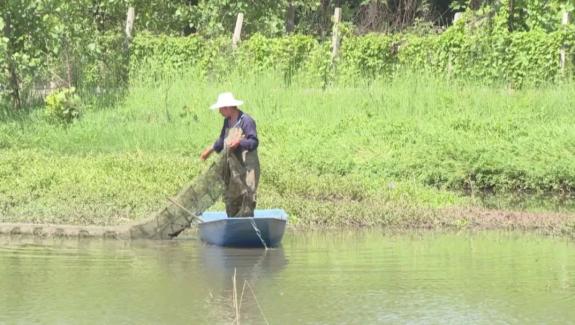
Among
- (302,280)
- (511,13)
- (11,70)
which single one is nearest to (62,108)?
(11,70)

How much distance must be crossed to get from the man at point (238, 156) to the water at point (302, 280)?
1.81 feet

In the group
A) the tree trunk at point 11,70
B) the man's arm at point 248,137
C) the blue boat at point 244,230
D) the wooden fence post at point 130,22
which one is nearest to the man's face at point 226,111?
the man's arm at point 248,137

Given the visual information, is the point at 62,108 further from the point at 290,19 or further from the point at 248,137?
the point at 290,19

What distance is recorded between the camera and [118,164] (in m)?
14.8

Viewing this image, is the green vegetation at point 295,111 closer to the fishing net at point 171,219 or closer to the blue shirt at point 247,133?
the fishing net at point 171,219

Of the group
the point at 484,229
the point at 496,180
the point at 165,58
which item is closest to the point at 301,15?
the point at 165,58

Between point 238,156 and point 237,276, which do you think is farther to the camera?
point 238,156

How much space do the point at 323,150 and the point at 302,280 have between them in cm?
705

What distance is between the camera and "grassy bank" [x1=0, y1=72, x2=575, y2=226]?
13.1 m

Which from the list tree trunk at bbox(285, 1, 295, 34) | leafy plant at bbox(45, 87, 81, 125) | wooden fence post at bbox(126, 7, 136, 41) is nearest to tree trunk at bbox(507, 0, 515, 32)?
tree trunk at bbox(285, 1, 295, 34)

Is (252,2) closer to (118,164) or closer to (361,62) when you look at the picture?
(361,62)

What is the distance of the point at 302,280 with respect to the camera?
9312 mm

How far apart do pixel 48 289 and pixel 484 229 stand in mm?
5665

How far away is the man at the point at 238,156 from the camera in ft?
35.8
